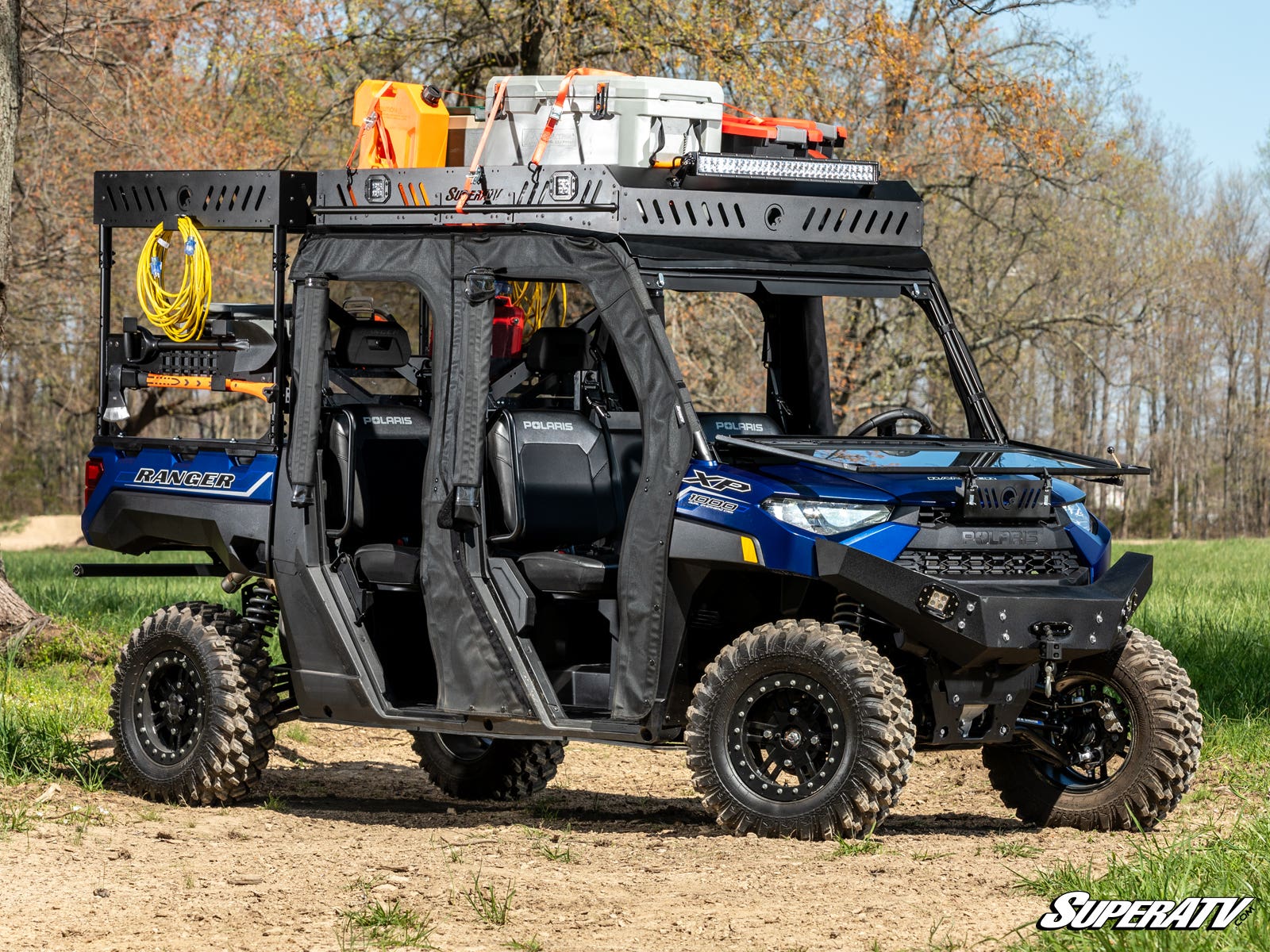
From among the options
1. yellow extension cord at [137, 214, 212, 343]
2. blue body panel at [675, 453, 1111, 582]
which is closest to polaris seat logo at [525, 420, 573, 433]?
blue body panel at [675, 453, 1111, 582]

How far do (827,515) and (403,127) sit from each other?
2.79 m

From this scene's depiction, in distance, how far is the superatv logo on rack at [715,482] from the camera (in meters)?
6.38

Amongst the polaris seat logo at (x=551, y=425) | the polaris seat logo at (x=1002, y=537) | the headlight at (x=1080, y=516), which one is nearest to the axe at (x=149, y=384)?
the polaris seat logo at (x=551, y=425)

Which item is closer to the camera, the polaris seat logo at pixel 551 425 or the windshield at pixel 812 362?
the polaris seat logo at pixel 551 425

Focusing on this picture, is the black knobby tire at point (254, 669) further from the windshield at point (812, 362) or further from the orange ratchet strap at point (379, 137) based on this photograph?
the windshield at point (812, 362)

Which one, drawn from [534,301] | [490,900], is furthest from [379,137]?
[490,900]

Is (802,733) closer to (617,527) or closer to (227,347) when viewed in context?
(617,527)

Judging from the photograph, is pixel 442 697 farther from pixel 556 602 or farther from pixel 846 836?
pixel 846 836

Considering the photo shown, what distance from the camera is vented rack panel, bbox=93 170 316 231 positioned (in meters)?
7.76

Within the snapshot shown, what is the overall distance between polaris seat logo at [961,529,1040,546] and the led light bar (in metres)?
1.64

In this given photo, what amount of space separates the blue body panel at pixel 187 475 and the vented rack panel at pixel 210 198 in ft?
3.49

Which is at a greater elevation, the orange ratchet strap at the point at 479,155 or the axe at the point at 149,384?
the orange ratchet strap at the point at 479,155

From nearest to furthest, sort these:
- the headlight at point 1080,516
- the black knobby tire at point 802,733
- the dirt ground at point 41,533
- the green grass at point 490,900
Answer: the green grass at point 490,900 → the black knobby tire at point 802,733 → the headlight at point 1080,516 → the dirt ground at point 41,533

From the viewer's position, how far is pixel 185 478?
26.3ft
